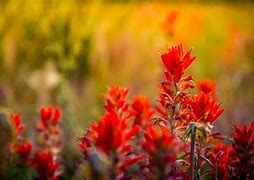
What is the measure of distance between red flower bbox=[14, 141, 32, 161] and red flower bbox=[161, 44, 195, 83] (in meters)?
0.56

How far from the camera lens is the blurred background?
4.07 meters

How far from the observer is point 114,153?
1151mm

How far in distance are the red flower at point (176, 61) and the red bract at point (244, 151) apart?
219mm

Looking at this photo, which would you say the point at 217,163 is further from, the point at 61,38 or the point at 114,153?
the point at 61,38

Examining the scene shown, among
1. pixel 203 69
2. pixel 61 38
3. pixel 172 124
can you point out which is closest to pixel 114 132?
pixel 172 124

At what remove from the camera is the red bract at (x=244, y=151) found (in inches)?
60.1

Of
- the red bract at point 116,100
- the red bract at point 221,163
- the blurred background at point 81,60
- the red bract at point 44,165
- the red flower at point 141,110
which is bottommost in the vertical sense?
the red bract at point 221,163

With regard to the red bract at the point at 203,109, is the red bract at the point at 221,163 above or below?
below

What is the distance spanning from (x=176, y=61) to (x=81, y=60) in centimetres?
432

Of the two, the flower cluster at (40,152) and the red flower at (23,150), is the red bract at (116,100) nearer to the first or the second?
the flower cluster at (40,152)

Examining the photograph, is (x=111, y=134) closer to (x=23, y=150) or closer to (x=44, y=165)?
(x=44, y=165)

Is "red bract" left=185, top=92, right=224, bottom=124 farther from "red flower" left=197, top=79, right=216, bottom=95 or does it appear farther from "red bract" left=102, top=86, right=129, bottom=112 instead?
"red flower" left=197, top=79, right=216, bottom=95

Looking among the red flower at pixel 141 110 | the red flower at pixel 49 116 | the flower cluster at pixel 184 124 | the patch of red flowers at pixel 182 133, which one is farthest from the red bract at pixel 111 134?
the red flower at pixel 49 116

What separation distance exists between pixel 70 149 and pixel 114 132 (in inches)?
76.0
